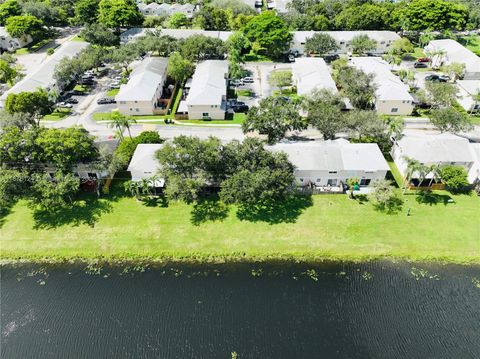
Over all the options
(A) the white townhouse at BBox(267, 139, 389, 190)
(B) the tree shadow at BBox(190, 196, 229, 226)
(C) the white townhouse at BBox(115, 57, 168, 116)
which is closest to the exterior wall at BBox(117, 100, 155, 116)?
(C) the white townhouse at BBox(115, 57, 168, 116)

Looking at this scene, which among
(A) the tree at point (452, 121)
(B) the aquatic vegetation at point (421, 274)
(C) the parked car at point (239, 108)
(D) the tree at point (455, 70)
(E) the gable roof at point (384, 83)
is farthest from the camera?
(D) the tree at point (455, 70)

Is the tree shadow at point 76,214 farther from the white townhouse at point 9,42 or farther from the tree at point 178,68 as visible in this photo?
the white townhouse at point 9,42

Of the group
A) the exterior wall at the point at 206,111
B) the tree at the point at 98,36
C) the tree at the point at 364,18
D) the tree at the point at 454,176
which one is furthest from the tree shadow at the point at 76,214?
the tree at the point at 364,18

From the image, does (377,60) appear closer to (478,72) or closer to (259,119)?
(478,72)

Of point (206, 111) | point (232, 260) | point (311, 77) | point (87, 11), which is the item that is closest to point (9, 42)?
point (87, 11)

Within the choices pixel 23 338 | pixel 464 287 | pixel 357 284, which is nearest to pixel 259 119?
pixel 357 284
